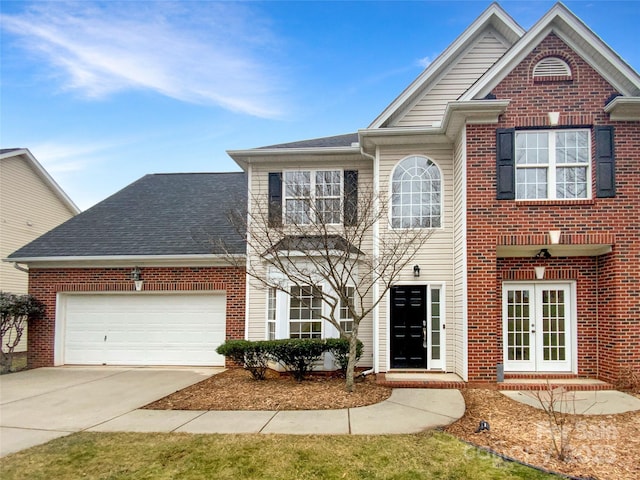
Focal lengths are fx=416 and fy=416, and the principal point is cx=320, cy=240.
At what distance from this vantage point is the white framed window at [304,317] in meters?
10.3

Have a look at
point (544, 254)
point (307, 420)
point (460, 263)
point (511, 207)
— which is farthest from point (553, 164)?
point (307, 420)

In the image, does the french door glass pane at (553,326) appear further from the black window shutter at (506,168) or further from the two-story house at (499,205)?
the black window shutter at (506,168)

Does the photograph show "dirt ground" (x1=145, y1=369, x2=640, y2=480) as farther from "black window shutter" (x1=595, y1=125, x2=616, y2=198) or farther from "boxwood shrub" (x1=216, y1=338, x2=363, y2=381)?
"black window shutter" (x1=595, y1=125, x2=616, y2=198)

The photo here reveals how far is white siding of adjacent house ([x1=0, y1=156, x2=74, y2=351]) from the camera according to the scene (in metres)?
15.3

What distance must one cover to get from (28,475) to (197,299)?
7.28 meters

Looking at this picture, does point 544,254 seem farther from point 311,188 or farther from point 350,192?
point 311,188

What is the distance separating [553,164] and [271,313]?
745cm

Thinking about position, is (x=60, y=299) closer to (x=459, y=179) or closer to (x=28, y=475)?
(x=28, y=475)

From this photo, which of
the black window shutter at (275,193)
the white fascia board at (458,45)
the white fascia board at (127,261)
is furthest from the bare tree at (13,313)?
the white fascia board at (458,45)

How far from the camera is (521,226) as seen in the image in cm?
876

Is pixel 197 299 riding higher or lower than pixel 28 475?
higher

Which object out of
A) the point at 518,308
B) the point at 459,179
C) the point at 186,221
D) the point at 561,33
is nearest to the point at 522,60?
the point at 561,33

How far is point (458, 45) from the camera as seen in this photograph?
10.2 metres

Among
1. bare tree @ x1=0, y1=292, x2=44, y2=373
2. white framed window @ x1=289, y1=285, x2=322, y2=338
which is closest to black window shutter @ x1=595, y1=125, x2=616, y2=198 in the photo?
white framed window @ x1=289, y1=285, x2=322, y2=338
